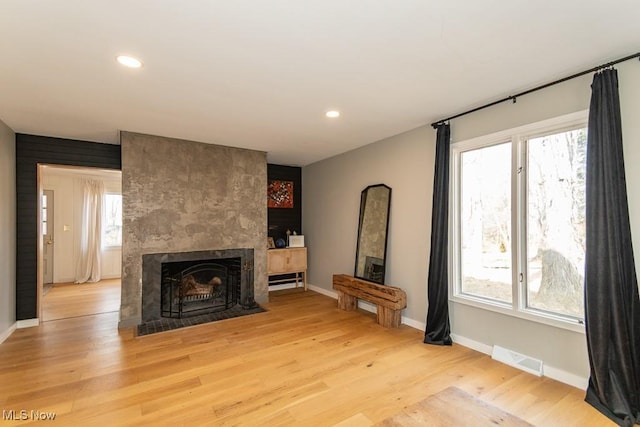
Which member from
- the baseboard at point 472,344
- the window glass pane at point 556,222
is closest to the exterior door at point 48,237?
the baseboard at point 472,344

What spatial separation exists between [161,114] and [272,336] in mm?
2867

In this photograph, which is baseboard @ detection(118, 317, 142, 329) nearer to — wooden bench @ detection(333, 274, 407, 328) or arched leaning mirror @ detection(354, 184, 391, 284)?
wooden bench @ detection(333, 274, 407, 328)

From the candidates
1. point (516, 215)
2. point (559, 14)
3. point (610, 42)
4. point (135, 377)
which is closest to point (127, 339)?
point (135, 377)

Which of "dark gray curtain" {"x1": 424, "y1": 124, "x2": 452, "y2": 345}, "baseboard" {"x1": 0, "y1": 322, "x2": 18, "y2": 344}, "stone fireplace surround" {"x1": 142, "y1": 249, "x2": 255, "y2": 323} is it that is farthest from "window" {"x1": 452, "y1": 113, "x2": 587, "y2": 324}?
"baseboard" {"x1": 0, "y1": 322, "x2": 18, "y2": 344}

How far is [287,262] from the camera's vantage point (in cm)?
566

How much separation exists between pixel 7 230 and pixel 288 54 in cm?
410

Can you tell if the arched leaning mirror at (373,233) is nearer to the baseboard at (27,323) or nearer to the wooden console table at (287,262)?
the wooden console table at (287,262)

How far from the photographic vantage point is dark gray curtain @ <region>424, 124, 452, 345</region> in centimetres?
335

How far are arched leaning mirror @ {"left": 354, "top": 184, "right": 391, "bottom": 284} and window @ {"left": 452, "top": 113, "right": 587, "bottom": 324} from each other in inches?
40.8

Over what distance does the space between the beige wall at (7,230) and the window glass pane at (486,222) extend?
535 cm

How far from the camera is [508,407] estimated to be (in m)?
2.20

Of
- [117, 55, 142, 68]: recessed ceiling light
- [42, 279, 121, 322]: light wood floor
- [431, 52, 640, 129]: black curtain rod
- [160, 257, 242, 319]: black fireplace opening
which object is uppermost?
[431, 52, 640, 129]: black curtain rod

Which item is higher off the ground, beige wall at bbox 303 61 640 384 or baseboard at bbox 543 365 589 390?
beige wall at bbox 303 61 640 384

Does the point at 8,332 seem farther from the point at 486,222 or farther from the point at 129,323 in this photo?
the point at 486,222
